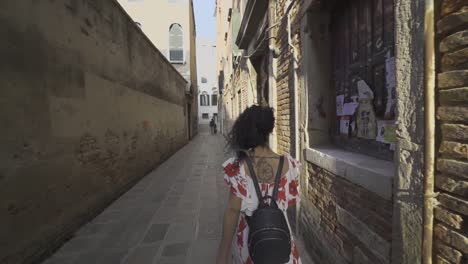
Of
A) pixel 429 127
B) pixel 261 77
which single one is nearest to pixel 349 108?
pixel 429 127

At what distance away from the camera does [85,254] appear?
3.14 meters

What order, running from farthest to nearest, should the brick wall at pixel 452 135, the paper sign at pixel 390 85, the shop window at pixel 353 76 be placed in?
the shop window at pixel 353 76, the paper sign at pixel 390 85, the brick wall at pixel 452 135

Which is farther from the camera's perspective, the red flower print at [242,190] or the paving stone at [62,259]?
the paving stone at [62,259]

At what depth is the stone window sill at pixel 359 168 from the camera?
173 cm

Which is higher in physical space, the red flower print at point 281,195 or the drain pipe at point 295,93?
the drain pipe at point 295,93

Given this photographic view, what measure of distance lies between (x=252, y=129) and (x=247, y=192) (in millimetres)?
362

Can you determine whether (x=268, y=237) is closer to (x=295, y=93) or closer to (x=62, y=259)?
(x=295, y=93)

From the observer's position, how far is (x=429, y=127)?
134 cm

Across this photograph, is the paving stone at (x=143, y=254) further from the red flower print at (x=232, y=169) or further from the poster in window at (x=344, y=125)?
the poster in window at (x=344, y=125)

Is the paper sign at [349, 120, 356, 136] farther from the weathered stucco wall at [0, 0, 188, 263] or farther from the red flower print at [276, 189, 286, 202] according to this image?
the weathered stucco wall at [0, 0, 188, 263]

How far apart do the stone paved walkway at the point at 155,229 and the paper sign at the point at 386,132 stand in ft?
5.78

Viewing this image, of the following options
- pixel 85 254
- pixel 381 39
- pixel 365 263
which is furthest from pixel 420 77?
pixel 85 254

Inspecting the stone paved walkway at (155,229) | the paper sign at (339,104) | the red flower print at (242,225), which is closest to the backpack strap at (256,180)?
the red flower print at (242,225)

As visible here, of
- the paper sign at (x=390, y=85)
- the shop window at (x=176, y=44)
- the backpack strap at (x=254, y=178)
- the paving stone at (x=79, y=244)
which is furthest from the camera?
the shop window at (x=176, y=44)
